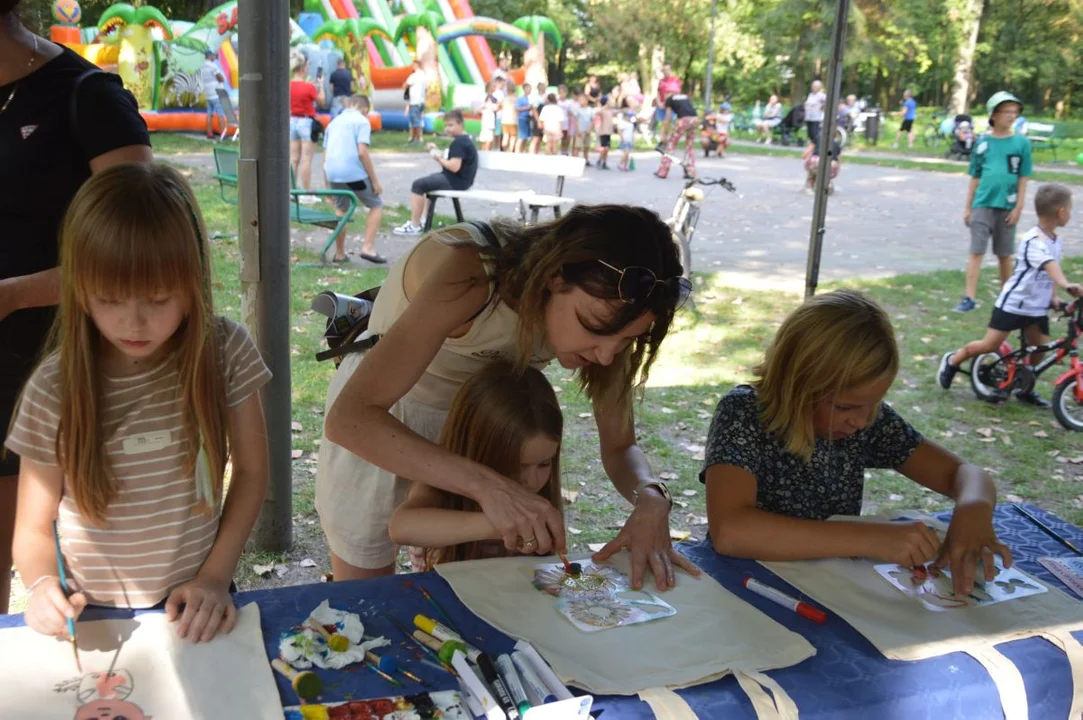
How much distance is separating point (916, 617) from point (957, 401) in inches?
176

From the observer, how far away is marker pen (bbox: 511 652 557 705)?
1.33m

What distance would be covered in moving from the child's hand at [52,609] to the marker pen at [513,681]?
2.00 feet

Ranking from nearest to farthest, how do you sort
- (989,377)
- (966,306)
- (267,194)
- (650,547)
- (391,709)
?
(391,709) < (650,547) < (267,194) < (989,377) < (966,306)

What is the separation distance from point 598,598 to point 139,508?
2.55ft

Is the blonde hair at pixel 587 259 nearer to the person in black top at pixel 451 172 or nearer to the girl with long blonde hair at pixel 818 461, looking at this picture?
the girl with long blonde hair at pixel 818 461

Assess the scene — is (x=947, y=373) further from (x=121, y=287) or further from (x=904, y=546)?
(x=121, y=287)

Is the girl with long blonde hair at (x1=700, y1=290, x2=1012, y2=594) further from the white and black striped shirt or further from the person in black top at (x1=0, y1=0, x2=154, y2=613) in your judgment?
the white and black striped shirt

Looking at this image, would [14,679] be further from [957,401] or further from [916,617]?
[957,401]

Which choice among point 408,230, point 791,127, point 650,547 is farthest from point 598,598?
point 791,127

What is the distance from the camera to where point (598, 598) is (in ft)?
5.44

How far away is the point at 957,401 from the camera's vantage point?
5.75 metres

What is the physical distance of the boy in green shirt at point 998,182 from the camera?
750cm

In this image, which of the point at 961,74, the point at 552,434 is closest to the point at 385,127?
the point at 961,74

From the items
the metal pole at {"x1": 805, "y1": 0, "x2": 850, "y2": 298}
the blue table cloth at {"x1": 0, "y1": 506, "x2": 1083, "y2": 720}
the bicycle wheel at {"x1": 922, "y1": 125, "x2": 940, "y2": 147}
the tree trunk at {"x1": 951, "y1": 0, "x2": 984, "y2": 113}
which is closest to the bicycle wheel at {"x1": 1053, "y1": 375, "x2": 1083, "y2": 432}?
the metal pole at {"x1": 805, "y1": 0, "x2": 850, "y2": 298}
